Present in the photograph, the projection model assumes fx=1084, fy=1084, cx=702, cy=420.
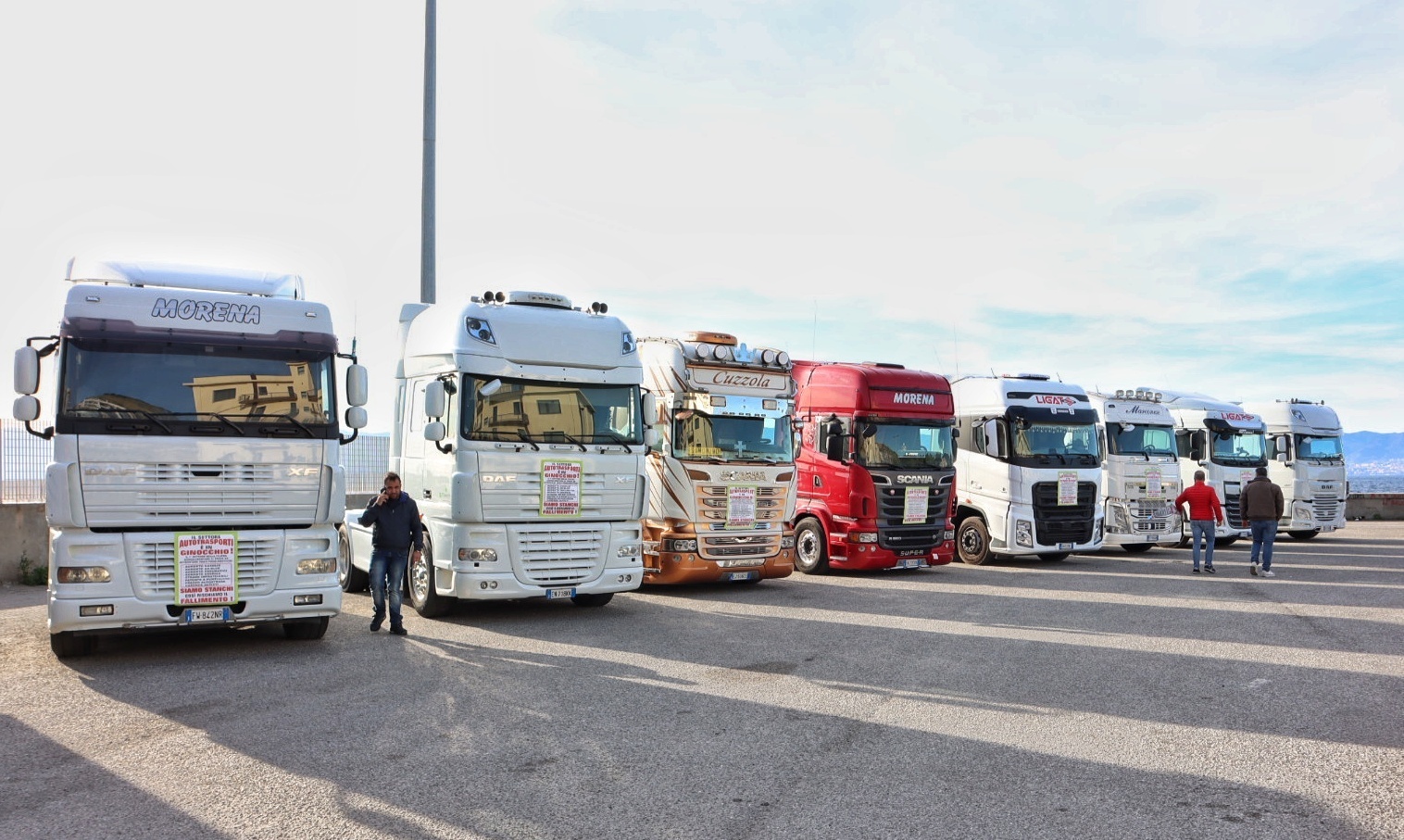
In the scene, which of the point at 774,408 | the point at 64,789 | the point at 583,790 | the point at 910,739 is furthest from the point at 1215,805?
the point at 774,408

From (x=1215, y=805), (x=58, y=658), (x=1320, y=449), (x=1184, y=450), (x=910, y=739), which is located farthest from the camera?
(x=1320, y=449)

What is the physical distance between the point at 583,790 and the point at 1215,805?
3.24 metres

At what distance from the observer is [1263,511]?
17.3m

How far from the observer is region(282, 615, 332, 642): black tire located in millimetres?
10305

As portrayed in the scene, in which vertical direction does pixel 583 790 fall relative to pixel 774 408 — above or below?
below

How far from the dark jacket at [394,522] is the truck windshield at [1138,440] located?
49.9ft

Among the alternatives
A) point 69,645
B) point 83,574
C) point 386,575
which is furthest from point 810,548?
point 83,574

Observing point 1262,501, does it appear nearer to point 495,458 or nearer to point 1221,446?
point 1221,446

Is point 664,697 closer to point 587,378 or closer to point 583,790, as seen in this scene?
point 583,790

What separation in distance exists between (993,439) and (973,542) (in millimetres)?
2114

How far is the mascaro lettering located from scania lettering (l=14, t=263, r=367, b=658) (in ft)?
0.04

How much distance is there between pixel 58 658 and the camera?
30.8 feet

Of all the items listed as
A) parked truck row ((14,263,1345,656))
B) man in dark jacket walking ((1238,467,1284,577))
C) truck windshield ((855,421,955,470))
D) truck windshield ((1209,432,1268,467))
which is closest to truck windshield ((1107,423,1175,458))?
parked truck row ((14,263,1345,656))

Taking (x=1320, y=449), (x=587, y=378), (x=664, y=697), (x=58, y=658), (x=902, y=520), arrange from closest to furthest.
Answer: (x=664, y=697) → (x=58, y=658) → (x=587, y=378) → (x=902, y=520) → (x=1320, y=449)
